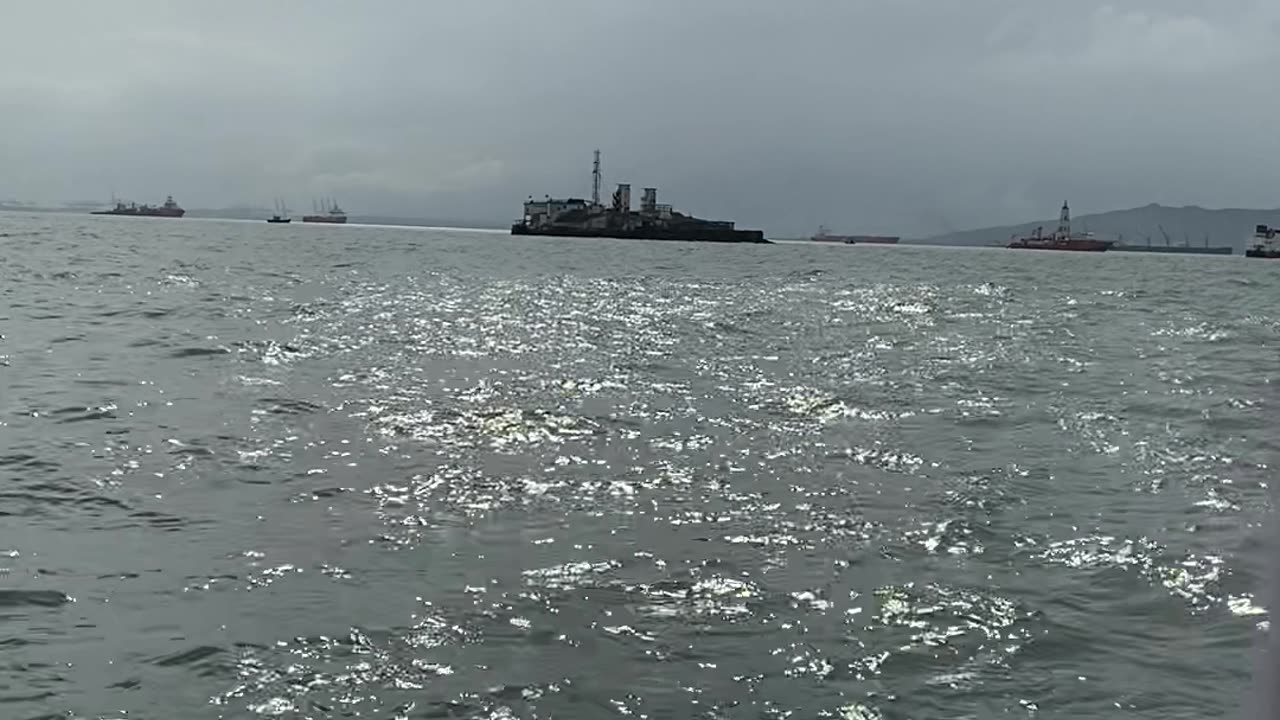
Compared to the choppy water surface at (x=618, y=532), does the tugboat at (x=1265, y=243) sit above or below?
above

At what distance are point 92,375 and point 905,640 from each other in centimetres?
1810

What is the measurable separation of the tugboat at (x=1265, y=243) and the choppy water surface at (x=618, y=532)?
7963 inches

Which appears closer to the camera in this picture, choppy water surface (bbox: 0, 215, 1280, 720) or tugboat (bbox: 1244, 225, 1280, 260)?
choppy water surface (bbox: 0, 215, 1280, 720)

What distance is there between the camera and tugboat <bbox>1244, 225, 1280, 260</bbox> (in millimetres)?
191500

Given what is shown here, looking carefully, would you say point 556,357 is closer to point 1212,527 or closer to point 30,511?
point 30,511

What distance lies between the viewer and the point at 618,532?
33.5 ft

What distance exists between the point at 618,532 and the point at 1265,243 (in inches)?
8921

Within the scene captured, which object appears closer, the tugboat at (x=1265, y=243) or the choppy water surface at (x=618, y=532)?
the choppy water surface at (x=618, y=532)

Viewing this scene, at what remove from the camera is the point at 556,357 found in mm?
24672

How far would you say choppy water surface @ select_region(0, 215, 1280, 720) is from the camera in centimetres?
657

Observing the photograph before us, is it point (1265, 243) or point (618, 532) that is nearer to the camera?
point (618, 532)

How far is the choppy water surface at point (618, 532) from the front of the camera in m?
6.57

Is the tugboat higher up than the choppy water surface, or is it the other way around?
the tugboat

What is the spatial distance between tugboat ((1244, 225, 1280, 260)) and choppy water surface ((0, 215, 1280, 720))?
664 feet
